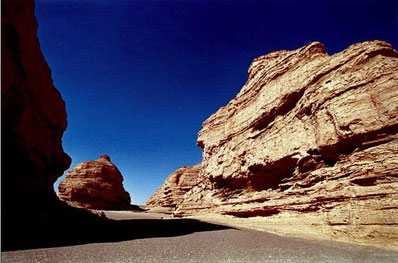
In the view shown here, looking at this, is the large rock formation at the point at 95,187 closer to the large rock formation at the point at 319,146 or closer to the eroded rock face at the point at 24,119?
the large rock formation at the point at 319,146

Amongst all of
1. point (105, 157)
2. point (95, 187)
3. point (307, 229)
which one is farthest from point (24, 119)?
point (105, 157)

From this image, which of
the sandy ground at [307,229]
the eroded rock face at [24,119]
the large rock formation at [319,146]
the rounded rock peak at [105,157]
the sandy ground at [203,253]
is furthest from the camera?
the rounded rock peak at [105,157]

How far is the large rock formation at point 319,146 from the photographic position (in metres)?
13.9

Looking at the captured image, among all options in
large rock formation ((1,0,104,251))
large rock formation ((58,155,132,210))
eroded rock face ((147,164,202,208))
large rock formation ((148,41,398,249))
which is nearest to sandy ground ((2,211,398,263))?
large rock formation ((1,0,104,251))

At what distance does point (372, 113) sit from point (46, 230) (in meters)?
19.1

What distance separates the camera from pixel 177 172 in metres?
75.9

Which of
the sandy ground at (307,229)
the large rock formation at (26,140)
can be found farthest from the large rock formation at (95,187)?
the sandy ground at (307,229)

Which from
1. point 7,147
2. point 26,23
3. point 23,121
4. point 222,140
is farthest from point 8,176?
point 222,140

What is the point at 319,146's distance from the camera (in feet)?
59.7

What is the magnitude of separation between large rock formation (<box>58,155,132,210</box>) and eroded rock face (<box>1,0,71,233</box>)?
1445 inches

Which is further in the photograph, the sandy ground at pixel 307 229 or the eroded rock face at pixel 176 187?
the eroded rock face at pixel 176 187

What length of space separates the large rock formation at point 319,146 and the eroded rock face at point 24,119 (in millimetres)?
15953

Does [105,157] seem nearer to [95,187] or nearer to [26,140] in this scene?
[95,187]

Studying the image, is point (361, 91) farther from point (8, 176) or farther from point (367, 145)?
point (8, 176)
